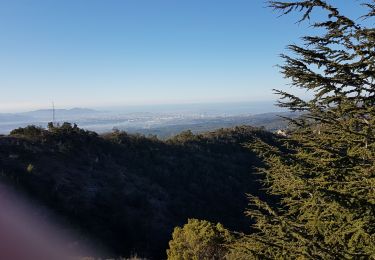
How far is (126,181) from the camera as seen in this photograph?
2531 cm

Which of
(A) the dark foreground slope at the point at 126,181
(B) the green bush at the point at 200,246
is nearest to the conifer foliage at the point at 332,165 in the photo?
(B) the green bush at the point at 200,246

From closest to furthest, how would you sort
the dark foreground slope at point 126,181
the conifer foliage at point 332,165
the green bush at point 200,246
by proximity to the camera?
the conifer foliage at point 332,165, the green bush at point 200,246, the dark foreground slope at point 126,181

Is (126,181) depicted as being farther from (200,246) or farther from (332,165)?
(332,165)

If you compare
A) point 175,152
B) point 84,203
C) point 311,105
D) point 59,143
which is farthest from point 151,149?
point 311,105

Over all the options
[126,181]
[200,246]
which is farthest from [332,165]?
[126,181]

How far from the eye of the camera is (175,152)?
32.5 m

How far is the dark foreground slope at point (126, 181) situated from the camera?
786 inches

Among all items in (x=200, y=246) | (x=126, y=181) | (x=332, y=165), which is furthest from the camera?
(x=126, y=181)

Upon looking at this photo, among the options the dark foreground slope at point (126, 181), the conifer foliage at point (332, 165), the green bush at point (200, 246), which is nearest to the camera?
the conifer foliage at point (332, 165)

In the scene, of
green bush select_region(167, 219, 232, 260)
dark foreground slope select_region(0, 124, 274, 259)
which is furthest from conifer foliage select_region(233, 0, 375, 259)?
dark foreground slope select_region(0, 124, 274, 259)

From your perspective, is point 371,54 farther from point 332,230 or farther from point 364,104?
point 332,230

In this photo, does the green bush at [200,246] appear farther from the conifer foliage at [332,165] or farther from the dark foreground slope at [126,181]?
the dark foreground slope at [126,181]

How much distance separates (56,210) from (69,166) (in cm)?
508

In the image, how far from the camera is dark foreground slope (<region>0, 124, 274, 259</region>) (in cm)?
1995
